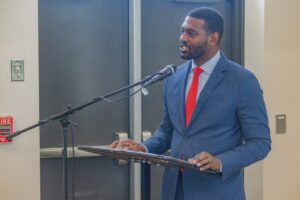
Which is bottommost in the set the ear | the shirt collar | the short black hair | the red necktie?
the red necktie

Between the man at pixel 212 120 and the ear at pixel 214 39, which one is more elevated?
the ear at pixel 214 39

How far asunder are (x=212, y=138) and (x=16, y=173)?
133cm

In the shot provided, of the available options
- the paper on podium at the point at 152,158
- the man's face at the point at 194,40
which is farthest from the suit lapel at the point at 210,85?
the paper on podium at the point at 152,158

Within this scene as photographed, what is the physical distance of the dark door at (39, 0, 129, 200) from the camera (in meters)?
2.79

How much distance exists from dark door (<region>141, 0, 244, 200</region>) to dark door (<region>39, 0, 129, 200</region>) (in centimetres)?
14

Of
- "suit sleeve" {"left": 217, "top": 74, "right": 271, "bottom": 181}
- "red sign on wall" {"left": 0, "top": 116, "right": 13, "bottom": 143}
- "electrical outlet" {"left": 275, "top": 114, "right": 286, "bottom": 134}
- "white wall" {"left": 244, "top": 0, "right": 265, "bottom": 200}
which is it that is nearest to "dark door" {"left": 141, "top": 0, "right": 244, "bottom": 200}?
"white wall" {"left": 244, "top": 0, "right": 265, "bottom": 200}

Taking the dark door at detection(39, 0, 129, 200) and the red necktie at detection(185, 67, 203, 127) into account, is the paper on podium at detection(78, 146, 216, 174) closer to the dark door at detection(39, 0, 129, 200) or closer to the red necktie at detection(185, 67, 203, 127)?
the red necktie at detection(185, 67, 203, 127)

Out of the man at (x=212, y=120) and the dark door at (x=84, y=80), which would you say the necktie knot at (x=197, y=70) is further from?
the dark door at (x=84, y=80)

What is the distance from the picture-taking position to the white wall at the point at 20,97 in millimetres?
2533

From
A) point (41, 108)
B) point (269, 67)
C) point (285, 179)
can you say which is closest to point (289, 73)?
point (269, 67)

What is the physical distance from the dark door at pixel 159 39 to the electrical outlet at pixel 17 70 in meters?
0.82

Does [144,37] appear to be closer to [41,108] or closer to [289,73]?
[41,108]

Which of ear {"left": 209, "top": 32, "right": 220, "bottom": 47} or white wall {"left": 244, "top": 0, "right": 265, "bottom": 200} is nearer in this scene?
ear {"left": 209, "top": 32, "right": 220, "bottom": 47}

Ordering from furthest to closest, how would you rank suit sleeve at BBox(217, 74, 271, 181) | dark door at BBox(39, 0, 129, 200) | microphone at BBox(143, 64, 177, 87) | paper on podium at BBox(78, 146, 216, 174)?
dark door at BBox(39, 0, 129, 200)
microphone at BBox(143, 64, 177, 87)
suit sleeve at BBox(217, 74, 271, 181)
paper on podium at BBox(78, 146, 216, 174)
